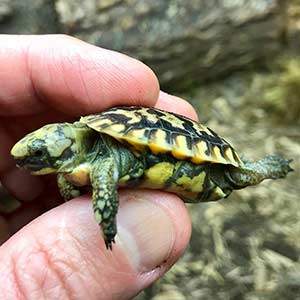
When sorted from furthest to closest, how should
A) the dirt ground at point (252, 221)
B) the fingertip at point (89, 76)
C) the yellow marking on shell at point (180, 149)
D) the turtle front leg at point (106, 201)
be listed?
the dirt ground at point (252, 221), the fingertip at point (89, 76), the yellow marking on shell at point (180, 149), the turtle front leg at point (106, 201)

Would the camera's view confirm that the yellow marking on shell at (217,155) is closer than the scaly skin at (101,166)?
No

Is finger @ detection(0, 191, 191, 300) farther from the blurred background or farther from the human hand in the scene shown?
the blurred background

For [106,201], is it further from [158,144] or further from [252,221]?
[252,221]

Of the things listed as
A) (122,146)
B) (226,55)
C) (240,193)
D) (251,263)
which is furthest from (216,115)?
(122,146)

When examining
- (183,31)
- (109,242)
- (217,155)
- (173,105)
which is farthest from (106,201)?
(183,31)

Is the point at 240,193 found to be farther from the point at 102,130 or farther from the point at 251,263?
the point at 102,130

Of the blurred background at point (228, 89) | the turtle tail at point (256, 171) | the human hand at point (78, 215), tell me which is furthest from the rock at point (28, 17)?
the turtle tail at point (256, 171)

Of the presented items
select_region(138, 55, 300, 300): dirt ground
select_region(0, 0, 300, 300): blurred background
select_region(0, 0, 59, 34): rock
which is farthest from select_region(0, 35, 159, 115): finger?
select_region(0, 0, 59, 34): rock

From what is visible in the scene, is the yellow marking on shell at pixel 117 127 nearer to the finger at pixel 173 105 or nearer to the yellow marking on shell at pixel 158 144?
the yellow marking on shell at pixel 158 144
